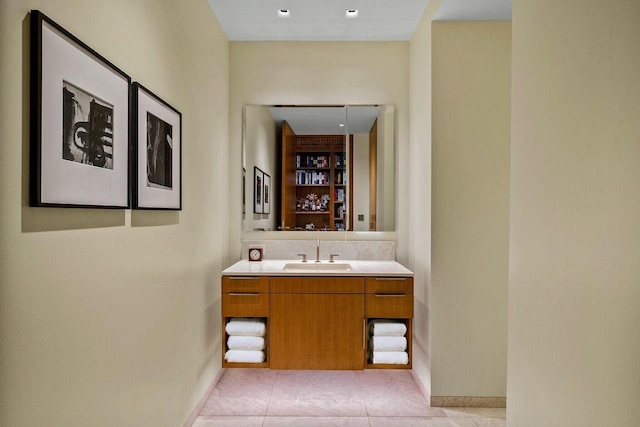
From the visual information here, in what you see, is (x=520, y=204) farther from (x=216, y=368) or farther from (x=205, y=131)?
(x=216, y=368)

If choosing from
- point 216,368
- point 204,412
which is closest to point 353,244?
point 216,368

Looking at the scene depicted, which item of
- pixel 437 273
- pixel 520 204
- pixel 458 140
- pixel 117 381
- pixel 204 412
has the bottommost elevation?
pixel 204 412

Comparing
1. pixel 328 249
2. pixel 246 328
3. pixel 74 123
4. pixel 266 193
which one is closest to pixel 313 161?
pixel 266 193

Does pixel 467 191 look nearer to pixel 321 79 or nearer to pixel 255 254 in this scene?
pixel 321 79

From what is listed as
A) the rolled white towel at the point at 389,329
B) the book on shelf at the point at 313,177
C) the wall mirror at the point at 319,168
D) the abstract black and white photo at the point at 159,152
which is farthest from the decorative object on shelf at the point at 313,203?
the abstract black and white photo at the point at 159,152

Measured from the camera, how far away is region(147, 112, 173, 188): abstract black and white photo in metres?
1.82

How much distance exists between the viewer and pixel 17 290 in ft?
3.43

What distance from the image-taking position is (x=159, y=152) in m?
1.93

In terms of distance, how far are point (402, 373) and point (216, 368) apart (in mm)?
1393

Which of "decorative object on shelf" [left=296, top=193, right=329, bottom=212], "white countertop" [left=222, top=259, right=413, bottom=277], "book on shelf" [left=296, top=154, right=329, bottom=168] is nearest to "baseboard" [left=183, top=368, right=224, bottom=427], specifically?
"white countertop" [left=222, top=259, right=413, bottom=277]

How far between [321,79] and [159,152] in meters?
1.86

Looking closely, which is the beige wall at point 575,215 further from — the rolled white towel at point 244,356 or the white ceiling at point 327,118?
the white ceiling at point 327,118

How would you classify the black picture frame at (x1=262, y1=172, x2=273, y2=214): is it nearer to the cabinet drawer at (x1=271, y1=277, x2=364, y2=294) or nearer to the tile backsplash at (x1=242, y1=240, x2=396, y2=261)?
the tile backsplash at (x1=242, y1=240, x2=396, y2=261)

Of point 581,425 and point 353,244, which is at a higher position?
point 353,244
